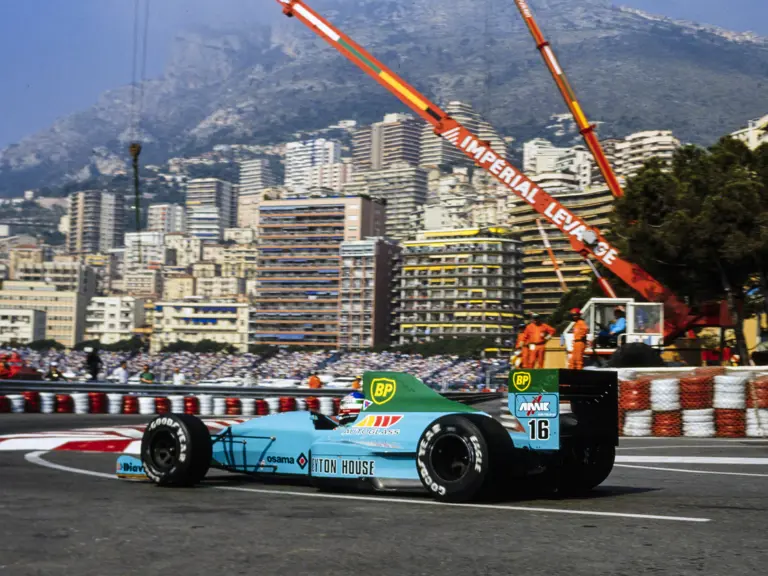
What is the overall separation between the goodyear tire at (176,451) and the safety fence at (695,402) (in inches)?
434

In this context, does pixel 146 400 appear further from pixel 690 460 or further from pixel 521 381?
pixel 521 381

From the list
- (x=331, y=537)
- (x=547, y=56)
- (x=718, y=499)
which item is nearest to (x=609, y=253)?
(x=547, y=56)

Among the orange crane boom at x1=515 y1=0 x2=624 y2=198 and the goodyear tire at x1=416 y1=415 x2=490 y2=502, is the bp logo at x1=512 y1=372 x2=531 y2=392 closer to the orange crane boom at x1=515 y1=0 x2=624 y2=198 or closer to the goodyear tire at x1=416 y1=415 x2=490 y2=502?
the goodyear tire at x1=416 y1=415 x2=490 y2=502

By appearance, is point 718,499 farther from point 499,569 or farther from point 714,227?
point 714,227

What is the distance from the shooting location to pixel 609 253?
3269 cm

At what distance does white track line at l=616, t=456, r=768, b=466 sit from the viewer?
12.3 meters

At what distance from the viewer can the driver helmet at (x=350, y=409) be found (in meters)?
8.67

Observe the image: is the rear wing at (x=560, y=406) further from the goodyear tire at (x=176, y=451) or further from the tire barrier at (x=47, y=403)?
the tire barrier at (x=47, y=403)

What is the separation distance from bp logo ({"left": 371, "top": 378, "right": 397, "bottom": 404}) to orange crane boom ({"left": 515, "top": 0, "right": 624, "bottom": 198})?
112 ft

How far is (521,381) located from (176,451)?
281cm

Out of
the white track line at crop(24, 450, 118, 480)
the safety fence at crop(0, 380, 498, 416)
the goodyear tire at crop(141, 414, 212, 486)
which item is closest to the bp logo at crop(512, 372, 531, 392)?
the goodyear tire at crop(141, 414, 212, 486)

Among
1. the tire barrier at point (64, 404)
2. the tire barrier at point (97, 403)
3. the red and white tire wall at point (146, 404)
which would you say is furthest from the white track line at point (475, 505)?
the tire barrier at point (97, 403)

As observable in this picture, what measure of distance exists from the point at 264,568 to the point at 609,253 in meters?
28.8

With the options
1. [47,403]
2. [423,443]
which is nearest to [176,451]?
[423,443]
